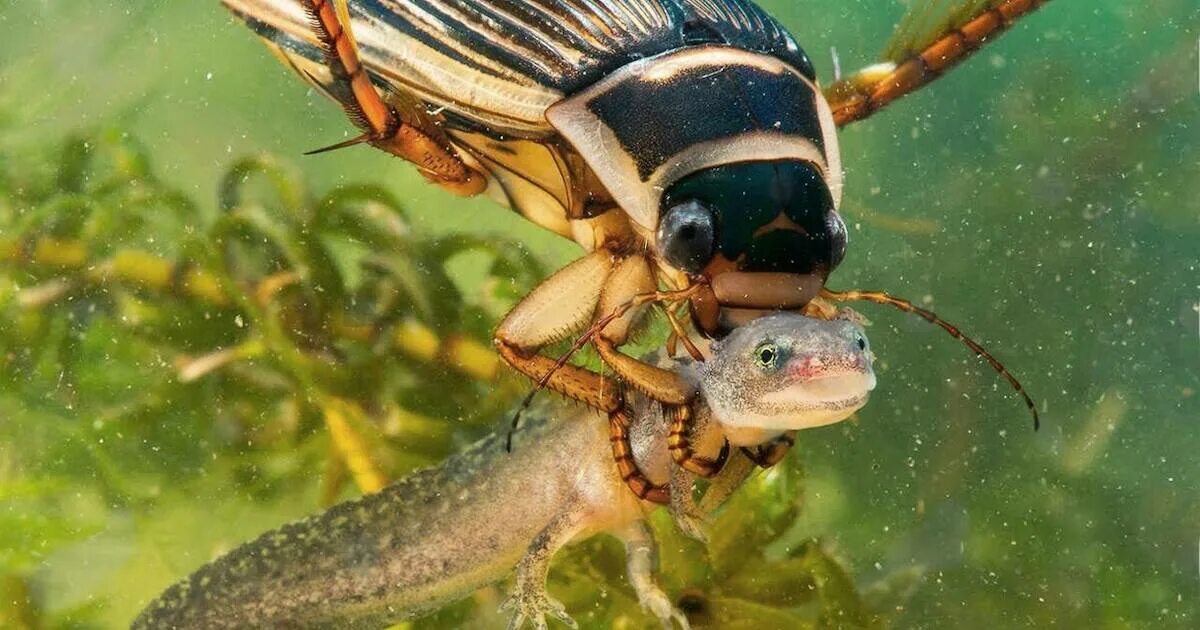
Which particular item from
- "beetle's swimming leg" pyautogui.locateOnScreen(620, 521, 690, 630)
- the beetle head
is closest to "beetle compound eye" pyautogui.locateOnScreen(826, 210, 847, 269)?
the beetle head

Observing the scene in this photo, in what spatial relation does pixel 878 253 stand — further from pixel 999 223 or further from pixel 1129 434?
pixel 1129 434

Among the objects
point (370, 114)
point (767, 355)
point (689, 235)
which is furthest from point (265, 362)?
point (767, 355)

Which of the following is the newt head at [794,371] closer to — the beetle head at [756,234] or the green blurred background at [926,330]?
the beetle head at [756,234]

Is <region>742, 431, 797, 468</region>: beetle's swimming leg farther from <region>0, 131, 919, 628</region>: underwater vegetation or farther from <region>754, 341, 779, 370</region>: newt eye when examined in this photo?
<region>0, 131, 919, 628</region>: underwater vegetation

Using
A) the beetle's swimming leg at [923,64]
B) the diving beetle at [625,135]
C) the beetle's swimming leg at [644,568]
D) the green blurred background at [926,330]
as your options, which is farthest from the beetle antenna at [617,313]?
the green blurred background at [926,330]

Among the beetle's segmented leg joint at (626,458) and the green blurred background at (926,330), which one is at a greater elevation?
the beetle's segmented leg joint at (626,458)
